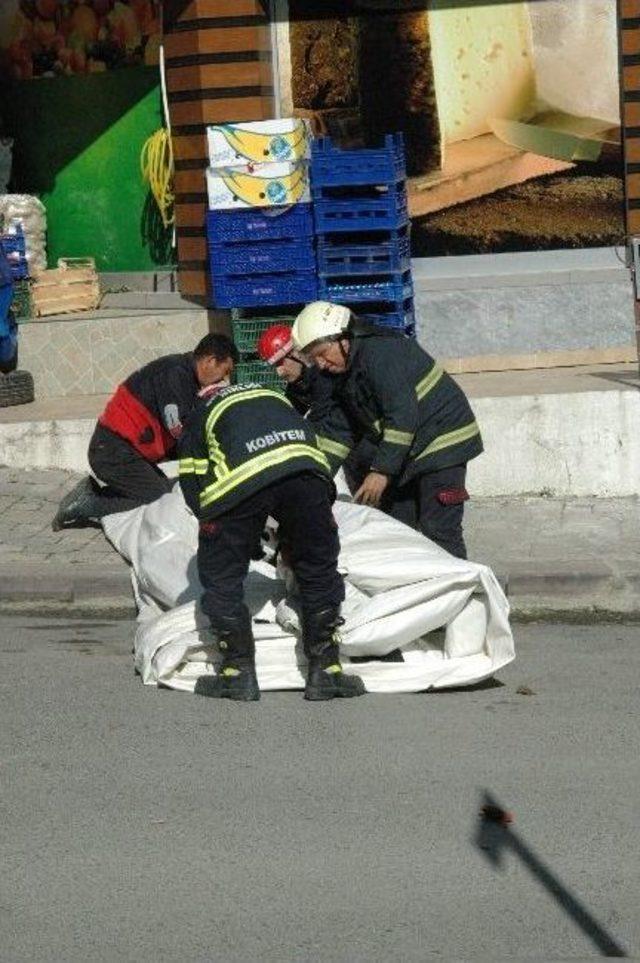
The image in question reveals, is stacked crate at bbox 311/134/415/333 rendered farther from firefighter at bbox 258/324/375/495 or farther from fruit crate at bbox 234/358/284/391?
firefighter at bbox 258/324/375/495

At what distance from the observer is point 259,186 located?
12.1 metres

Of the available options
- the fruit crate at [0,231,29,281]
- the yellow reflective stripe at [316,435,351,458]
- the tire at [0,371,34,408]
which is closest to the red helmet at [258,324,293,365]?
the yellow reflective stripe at [316,435,351,458]

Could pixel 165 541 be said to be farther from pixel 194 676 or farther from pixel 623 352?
pixel 623 352

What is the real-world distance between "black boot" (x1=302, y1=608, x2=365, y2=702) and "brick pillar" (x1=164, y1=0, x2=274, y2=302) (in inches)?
230

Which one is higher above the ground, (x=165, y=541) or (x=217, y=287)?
(x=217, y=287)

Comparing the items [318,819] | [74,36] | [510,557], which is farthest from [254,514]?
[74,36]

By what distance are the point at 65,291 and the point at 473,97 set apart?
311cm

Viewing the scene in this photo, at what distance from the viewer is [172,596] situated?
8930mm

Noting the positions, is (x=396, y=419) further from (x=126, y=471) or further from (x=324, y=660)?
(x=126, y=471)

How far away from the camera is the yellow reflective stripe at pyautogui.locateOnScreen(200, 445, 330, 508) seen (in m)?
7.46

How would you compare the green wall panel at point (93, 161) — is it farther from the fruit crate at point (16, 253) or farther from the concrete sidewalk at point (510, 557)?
the concrete sidewalk at point (510, 557)

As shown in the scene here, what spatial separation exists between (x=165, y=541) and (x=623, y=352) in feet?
14.5

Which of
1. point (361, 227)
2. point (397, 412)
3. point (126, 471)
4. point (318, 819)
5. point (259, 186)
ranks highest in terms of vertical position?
point (259, 186)

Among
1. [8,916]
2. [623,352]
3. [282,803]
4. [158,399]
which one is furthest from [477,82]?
[8,916]
